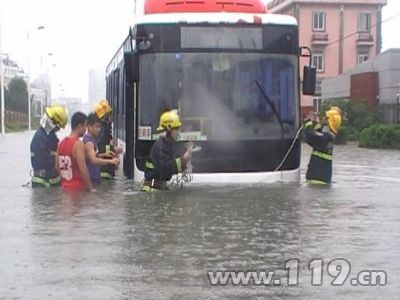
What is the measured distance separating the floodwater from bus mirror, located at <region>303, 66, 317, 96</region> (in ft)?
6.02

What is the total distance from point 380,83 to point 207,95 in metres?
33.1

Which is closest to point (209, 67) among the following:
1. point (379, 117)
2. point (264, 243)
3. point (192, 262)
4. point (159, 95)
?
point (159, 95)

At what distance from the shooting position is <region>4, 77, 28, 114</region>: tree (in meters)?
102

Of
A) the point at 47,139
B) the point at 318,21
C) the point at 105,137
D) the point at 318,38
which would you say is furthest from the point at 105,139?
the point at 318,21

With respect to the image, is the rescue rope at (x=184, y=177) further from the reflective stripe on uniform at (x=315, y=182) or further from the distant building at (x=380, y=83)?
the distant building at (x=380, y=83)

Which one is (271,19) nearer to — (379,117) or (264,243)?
(264,243)

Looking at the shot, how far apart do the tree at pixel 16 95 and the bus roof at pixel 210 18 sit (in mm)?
92131

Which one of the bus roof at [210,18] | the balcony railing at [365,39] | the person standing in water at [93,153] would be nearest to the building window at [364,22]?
the balcony railing at [365,39]

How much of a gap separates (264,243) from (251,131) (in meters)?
4.61

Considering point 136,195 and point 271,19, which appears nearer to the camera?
point 136,195

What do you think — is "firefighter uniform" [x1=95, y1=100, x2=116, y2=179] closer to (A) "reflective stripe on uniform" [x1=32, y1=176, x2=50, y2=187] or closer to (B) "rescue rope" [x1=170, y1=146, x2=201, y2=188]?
(A) "reflective stripe on uniform" [x1=32, y1=176, x2=50, y2=187]

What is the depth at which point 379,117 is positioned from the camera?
137 ft

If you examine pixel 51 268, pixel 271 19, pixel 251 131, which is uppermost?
pixel 271 19

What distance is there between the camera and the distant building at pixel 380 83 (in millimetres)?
40531
